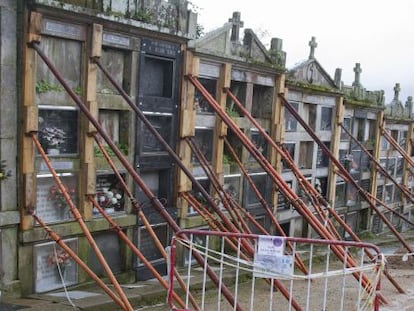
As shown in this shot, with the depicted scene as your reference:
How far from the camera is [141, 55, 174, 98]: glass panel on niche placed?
37.9 feet

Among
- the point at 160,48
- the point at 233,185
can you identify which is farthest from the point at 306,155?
the point at 160,48

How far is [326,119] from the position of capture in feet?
59.9

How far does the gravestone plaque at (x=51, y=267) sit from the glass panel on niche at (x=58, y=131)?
5.88 feet

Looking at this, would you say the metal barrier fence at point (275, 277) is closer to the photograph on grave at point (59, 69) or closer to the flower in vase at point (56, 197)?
the flower in vase at point (56, 197)

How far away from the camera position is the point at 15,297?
29.8 feet

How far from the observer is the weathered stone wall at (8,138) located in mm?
8812

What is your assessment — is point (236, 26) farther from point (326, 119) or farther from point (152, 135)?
point (326, 119)

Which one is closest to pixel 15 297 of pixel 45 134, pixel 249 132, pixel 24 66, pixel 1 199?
pixel 1 199

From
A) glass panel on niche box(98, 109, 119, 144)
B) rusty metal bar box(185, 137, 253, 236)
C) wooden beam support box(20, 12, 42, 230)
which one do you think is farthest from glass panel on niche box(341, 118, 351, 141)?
wooden beam support box(20, 12, 42, 230)

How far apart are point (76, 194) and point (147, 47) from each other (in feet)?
11.4

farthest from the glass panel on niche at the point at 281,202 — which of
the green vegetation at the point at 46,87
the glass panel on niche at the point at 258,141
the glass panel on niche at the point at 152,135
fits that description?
the green vegetation at the point at 46,87

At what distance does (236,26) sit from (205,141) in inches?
131

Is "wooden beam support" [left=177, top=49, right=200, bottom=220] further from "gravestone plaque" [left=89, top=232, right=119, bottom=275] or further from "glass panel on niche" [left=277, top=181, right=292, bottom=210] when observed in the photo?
"glass panel on niche" [left=277, top=181, right=292, bottom=210]

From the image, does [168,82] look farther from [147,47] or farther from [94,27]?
[94,27]
